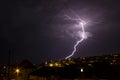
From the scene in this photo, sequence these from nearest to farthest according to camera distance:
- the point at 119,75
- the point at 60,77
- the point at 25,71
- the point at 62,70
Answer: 1. the point at 119,75
2. the point at 60,77
3. the point at 62,70
4. the point at 25,71

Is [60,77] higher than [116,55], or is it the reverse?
[116,55]

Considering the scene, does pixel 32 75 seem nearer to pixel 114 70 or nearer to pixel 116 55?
pixel 114 70

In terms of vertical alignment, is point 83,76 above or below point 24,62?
below

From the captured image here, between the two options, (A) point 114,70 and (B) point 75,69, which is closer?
(A) point 114,70

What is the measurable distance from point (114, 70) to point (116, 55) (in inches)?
920

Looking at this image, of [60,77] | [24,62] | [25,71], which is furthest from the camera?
[24,62]

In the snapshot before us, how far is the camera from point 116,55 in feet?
203

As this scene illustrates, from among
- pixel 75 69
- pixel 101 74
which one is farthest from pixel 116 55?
pixel 101 74

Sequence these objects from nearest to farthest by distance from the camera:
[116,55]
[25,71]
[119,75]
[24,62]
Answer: [119,75]
[116,55]
[25,71]
[24,62]

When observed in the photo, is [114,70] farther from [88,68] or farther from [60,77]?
[60,77]

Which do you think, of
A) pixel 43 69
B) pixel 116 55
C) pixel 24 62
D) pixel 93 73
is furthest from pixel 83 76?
pixel 24 62

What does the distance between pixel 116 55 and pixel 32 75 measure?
23.5 m

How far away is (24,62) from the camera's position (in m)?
72.9

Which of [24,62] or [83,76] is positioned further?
[24,62]
